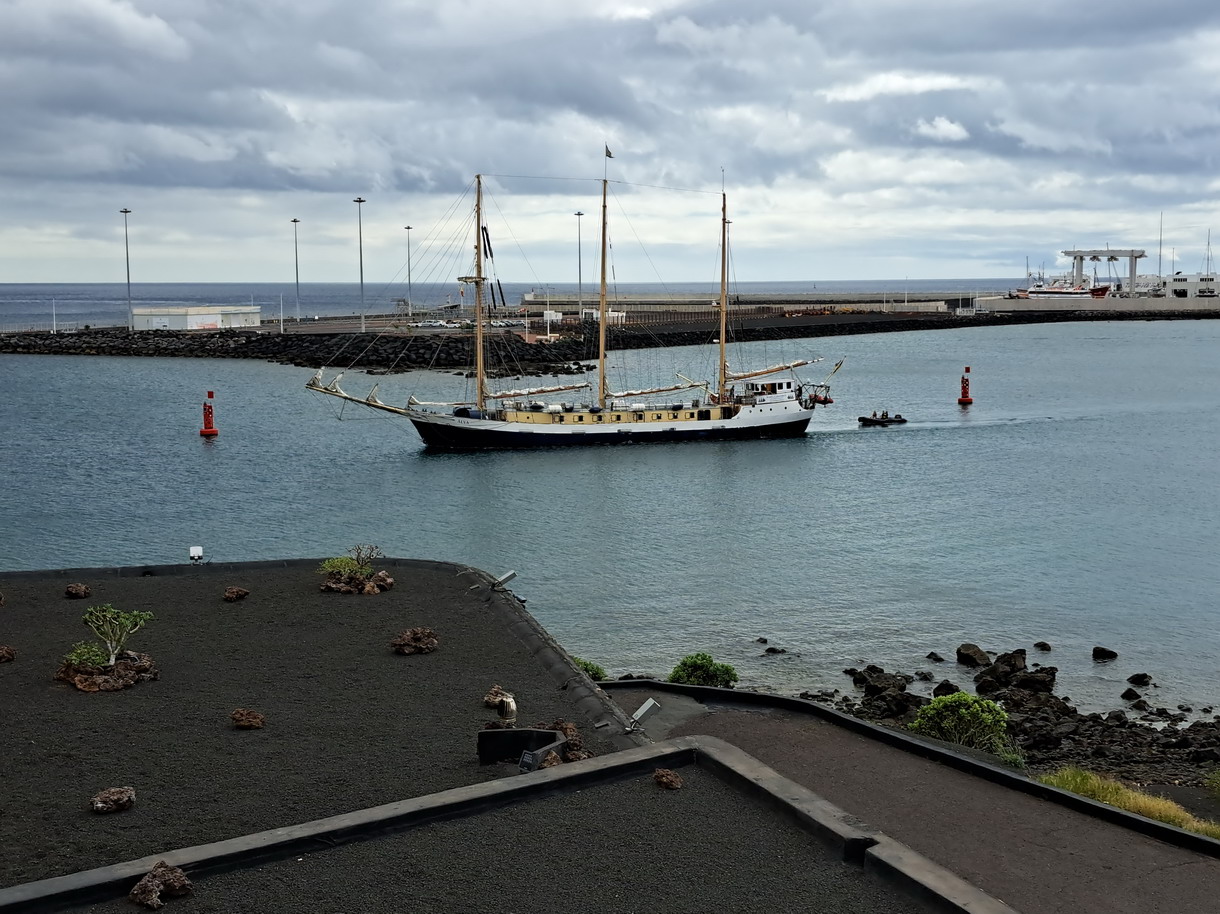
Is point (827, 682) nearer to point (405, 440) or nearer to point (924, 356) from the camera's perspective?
point (405, 440)

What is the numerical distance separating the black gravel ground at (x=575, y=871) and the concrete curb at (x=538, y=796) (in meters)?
0.12

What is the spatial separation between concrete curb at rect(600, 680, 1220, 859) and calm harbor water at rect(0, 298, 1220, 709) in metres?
7.22

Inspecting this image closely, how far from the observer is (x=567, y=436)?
206ft

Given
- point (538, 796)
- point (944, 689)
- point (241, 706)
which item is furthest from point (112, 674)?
point (944, 689)

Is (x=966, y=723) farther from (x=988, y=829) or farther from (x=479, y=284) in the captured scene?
(x=479, y=284)

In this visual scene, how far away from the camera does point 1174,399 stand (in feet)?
272

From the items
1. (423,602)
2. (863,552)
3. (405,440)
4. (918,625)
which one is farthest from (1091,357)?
(423,602)

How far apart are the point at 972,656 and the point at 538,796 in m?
16.6

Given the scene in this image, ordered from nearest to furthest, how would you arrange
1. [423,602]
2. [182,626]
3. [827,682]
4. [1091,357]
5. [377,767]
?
[377,767], [182,626], [423,602], [827,682], [1091,357]

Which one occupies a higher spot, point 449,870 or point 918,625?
point 449,870

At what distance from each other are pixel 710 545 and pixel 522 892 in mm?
30171

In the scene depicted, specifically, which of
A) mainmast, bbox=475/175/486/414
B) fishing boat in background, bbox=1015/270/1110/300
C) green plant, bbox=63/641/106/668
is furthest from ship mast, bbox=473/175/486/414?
fishing boat in background, bbox=1015/270/1110/300

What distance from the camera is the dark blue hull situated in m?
61.7

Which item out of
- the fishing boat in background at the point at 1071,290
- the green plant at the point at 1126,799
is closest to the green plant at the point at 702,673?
the green plant at the point at 1126,799
